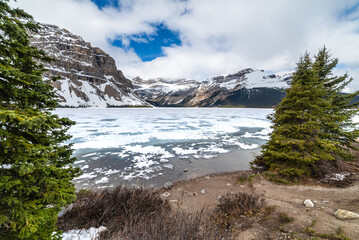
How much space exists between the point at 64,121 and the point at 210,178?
8515 mm

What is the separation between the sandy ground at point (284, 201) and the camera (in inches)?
137

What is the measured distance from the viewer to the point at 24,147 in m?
2.32

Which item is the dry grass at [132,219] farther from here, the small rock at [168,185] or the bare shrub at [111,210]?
the small rock at [168,185]

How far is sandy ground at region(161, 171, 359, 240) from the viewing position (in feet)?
11.4

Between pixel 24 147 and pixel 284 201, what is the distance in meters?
7.75

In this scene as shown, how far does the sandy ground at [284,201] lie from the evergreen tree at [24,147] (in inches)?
107

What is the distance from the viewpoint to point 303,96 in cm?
753

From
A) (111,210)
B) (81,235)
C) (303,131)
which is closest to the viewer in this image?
(81,235)

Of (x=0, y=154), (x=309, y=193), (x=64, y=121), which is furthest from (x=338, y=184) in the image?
(x=0, y=154)

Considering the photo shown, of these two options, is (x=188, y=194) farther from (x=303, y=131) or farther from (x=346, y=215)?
(x=303, y=131)

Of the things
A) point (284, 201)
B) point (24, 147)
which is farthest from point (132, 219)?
point (284, 201)

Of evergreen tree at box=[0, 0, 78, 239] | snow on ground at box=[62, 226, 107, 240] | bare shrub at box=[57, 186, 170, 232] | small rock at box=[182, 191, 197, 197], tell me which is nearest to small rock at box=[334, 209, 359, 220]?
bare shrub at box=[57, 186, 170, 232]

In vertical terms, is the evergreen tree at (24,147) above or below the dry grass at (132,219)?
above

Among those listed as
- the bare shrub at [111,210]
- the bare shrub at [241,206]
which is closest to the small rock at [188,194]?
the bare shrub at [111,210]
